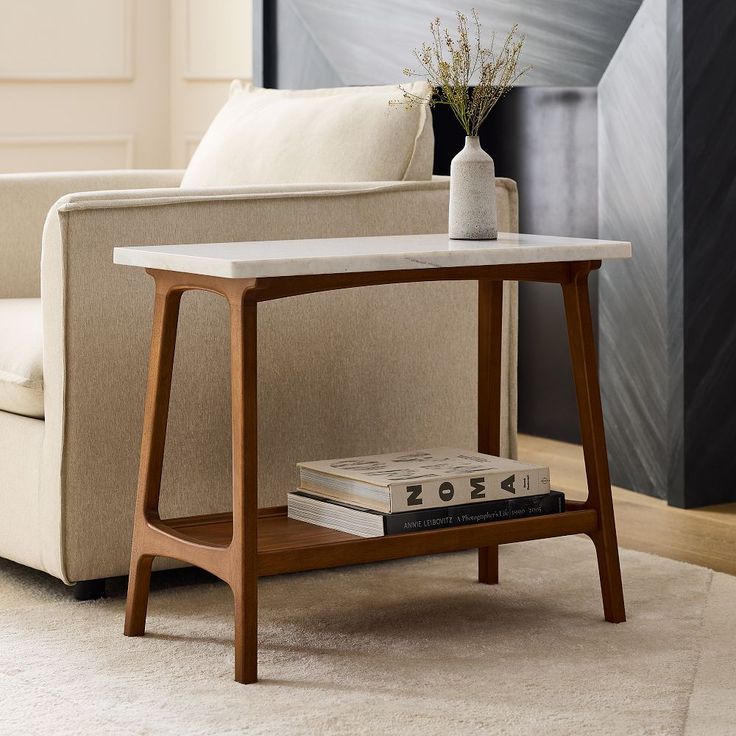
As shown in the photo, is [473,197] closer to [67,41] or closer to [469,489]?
[469,489]

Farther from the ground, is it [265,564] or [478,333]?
[478,333]

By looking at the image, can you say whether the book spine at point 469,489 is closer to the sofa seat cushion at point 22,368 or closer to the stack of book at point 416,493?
the stack of book at point 416,493

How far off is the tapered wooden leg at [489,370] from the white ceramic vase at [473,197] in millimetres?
222

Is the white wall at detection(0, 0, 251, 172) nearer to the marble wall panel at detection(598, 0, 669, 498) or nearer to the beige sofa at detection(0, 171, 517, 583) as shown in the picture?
the marble wall panel at detection(598, 0, 669, 498)

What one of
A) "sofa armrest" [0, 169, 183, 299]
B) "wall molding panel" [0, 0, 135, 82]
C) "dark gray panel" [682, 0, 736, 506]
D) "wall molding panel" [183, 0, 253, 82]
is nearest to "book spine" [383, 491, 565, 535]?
"dark gray panel" [682, 0, 736, 506]

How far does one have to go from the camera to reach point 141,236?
Result: 211 cm

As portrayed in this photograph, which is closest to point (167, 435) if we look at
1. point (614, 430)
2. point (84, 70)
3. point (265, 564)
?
point (265, 564)

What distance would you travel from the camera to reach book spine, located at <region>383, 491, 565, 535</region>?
1900 mm

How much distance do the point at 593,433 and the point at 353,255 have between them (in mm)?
525

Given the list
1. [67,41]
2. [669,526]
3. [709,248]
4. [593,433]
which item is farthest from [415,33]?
[67,41]

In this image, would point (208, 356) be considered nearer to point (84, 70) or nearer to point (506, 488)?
point (506, 488)

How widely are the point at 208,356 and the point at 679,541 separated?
0.97 m

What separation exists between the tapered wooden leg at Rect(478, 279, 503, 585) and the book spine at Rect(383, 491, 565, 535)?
0.70 feet

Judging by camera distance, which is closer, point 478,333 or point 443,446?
point 478,333
